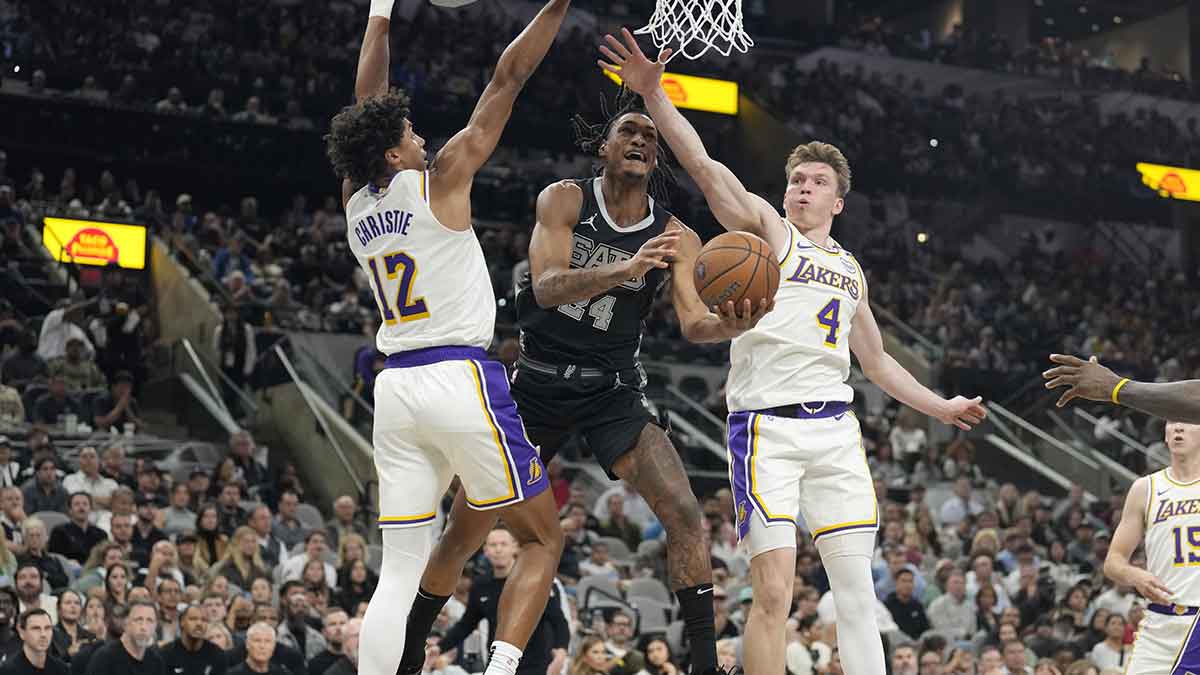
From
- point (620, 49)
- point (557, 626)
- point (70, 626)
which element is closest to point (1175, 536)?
point (557, 626)

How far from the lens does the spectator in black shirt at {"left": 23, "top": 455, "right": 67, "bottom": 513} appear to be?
40.7ft

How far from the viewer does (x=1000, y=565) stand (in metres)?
15.6

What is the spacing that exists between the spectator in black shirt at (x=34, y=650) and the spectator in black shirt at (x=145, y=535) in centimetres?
249

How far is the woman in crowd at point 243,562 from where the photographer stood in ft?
39.0

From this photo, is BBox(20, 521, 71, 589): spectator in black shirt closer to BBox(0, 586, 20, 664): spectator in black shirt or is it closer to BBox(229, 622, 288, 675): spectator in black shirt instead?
BBox(0, 586, 20, 664): spectator in black shirt

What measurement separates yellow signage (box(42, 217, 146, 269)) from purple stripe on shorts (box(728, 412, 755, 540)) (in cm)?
1379

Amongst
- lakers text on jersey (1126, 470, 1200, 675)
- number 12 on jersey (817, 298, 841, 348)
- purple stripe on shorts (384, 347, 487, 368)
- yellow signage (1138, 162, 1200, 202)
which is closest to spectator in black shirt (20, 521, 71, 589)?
purple stripe on shorts (384, 347, 487, 368)

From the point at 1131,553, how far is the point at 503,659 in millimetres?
4581

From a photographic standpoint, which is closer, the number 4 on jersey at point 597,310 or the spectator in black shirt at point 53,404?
the number 4 on jersey at point 597,310

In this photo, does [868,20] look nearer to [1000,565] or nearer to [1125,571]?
[1000,565]

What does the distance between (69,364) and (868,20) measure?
23580mm

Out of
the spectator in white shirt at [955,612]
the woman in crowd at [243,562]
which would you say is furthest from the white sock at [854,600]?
the spectator in white shirt at [955,612]

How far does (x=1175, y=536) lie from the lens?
8539 mm

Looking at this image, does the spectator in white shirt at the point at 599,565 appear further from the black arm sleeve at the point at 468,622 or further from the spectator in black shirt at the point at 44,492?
the spectator in black shirt at the point at 44,492
